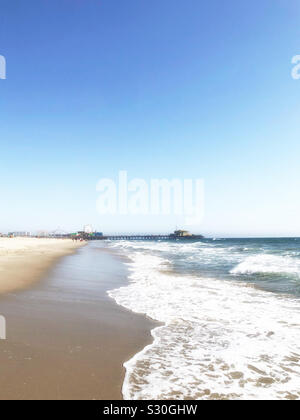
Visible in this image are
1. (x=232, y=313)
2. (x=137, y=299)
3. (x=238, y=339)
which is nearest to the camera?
(x=238, y=339)

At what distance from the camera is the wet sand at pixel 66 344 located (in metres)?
3.63

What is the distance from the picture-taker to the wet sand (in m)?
3.63

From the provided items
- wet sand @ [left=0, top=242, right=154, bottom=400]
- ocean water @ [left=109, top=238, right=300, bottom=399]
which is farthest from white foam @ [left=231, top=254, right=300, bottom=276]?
wet sand @ [left=0, top=242, right=154, bottom=400]

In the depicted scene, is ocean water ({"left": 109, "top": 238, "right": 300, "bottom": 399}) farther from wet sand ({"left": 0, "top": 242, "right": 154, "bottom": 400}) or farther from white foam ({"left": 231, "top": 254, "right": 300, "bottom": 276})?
white foam ({"left": 231, "top": 254, "right": 300, "bottom": 276})

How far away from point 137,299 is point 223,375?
5394 mm

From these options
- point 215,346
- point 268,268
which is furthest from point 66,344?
point 268,268

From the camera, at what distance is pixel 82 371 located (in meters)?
4.07

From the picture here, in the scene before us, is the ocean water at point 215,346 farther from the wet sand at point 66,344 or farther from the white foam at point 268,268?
the white foam at point 268,268

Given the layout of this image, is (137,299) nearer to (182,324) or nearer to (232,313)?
(182,324)

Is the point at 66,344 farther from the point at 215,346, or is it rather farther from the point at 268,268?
the point at 268,268

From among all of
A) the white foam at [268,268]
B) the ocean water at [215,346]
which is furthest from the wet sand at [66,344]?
the white foam at [268,268]

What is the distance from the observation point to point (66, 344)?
5.14 meters
